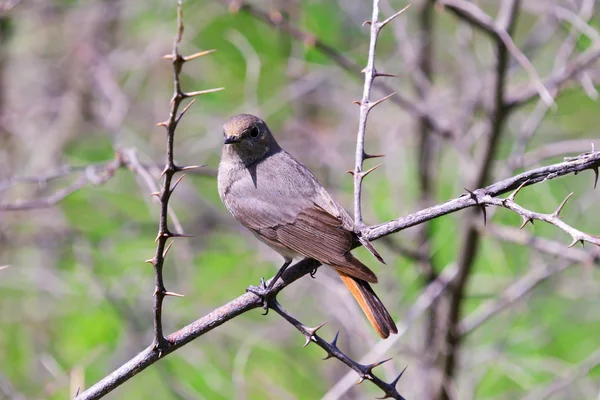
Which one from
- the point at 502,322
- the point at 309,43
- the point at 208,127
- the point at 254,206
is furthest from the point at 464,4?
the point at 208,127

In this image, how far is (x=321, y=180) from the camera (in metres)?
6.68

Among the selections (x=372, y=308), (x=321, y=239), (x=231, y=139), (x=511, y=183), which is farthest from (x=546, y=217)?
(x=231, y=139)

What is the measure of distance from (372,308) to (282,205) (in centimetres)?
96

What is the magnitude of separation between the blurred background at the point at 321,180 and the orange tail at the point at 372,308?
930 mm

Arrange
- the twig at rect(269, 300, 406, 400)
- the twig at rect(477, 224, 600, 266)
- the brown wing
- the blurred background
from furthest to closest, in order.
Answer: the blurred background < the twig at rect(477, 224, 600, 266) < the brown wing < the twig at rect(269, 300, 406, 400)

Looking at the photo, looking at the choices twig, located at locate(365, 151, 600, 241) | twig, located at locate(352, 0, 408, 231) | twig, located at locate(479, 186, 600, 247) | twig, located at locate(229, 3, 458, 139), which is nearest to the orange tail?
twig, located at locate(352, 0, 408, 231)

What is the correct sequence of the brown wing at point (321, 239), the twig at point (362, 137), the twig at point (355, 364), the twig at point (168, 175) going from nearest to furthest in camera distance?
the twig at point (168, 175), the twig at point (355, 364), the twig at point (362, 137), the brown wing at point (321, 239)

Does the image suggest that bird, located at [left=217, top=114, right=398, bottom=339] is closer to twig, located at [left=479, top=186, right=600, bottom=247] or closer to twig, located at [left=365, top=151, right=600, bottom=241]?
twig, located at [left=365, top=151, right=600, bottom=241]

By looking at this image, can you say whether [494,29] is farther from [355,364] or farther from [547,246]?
[355,364]

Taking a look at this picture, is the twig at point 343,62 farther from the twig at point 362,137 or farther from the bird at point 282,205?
the twig at point 362,137

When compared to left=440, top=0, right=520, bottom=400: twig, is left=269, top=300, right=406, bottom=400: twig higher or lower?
lower

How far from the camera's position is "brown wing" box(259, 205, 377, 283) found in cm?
342

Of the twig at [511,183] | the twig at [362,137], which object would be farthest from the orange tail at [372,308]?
the twig at [511,183]

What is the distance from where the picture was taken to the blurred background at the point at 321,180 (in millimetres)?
4816
